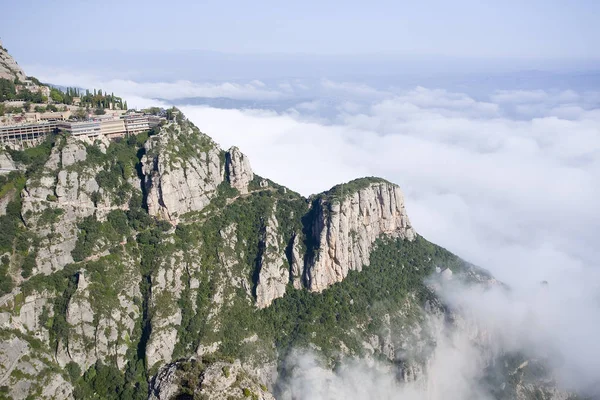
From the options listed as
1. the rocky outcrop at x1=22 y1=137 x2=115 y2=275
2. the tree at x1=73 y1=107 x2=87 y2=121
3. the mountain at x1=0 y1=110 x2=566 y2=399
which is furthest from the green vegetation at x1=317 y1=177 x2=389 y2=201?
the tree at x1=73 y1=107 x2=87 y2=121

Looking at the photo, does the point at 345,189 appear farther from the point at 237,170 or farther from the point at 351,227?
the point at 237,170

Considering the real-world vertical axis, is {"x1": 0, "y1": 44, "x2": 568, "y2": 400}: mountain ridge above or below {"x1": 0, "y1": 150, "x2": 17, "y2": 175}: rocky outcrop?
below

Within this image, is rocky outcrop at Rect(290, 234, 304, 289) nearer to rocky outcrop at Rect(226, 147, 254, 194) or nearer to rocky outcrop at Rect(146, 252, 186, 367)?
rocky outcrop at Rect(226, 147, 254, 194)

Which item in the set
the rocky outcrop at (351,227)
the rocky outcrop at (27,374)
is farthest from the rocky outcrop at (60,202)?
the rocky outcrop at (351,227)

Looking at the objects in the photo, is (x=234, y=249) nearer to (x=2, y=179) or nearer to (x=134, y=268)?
(x=134, y=268)

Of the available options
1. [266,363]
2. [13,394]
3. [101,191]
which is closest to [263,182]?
[101,191]
